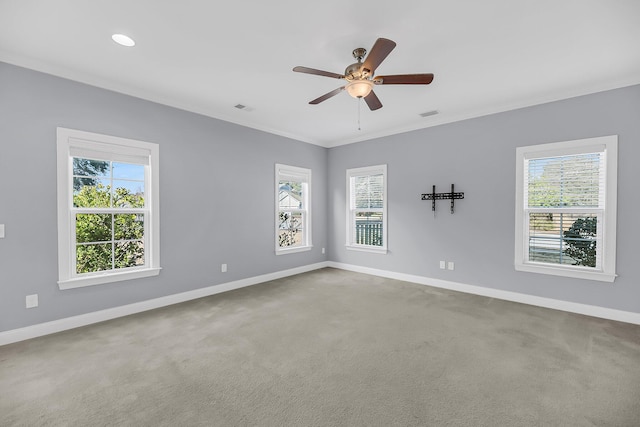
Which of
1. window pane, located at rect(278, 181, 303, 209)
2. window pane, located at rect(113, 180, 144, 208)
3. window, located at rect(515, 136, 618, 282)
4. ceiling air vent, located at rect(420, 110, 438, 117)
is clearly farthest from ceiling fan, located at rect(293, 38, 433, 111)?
window pane, located at rect(278, 181, 303, 209)

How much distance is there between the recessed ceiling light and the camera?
2.42 metres

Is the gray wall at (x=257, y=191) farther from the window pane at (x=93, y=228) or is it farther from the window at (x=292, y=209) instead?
the window pane at (x=93, y=228)

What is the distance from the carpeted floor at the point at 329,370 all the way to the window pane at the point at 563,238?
0.72 metres

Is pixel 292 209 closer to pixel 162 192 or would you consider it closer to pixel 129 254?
pixel 162 192

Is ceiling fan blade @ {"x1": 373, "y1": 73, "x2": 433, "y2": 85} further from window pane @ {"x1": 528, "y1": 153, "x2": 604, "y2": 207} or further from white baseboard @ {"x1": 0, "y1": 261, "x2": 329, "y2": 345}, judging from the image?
white baseboard @ {"x1": 0, "y1": 261, "x2": 329, "y2": 345}

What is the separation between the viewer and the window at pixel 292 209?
5324 millimetres

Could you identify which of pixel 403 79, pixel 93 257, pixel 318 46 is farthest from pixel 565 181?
pixel 93 257

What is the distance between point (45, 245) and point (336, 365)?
308 centimetres

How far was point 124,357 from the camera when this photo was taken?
2471 mm

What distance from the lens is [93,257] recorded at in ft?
10.9

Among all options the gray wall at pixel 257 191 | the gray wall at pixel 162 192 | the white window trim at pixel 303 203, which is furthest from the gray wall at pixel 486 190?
the gray wall at pixel 162 192

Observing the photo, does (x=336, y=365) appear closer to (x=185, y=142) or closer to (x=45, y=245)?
(x=45, y=245)

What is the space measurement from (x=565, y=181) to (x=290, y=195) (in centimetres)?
419

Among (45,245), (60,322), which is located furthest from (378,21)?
(60,322)
